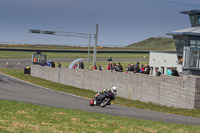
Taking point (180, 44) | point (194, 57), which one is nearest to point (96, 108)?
point (194, 57)

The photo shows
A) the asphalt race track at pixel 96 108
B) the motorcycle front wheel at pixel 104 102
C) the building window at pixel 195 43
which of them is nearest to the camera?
the asphalt race track at pixel 96 108

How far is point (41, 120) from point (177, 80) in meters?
13.4

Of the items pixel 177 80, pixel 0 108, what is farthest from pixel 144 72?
pixel 0 108

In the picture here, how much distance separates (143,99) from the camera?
26.9m

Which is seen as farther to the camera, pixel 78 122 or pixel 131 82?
pixel 131 82

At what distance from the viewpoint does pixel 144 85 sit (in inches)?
1051

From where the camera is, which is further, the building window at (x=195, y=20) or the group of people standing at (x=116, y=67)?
the building window at (x=195, y=20)

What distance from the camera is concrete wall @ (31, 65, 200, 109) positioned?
21.3 metres

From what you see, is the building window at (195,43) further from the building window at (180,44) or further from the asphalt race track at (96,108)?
the asphalt race track at (96,108)

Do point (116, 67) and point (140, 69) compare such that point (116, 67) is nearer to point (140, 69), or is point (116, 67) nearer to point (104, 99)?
point (140, 69)

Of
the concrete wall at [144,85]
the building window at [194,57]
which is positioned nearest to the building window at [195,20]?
the building window at [194,57]

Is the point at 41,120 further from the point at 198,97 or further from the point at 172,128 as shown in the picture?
the point at 198,97

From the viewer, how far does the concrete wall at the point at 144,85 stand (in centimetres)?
2131

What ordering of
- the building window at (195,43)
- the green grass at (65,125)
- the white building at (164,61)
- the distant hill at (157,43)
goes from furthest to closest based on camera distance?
the distant hill at (157,43) < the white building at (164,61) < the building window at (195,43) < the green grass at (65,125)
